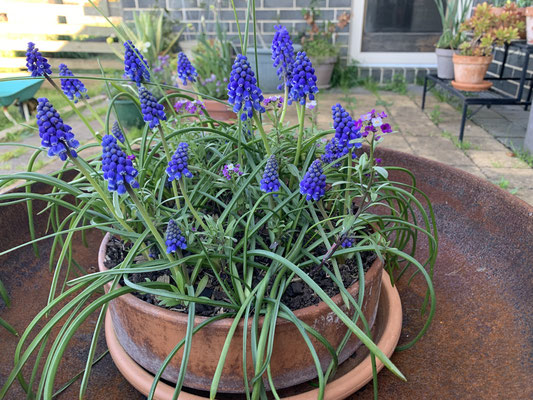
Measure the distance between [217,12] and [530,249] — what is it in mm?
4407

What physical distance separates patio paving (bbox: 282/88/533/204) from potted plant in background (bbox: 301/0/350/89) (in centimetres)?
29

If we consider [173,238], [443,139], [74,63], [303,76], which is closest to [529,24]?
[443,139]

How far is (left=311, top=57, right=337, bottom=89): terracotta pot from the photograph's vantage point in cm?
430

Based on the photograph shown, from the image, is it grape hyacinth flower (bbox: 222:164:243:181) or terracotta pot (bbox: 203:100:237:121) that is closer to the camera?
grape hyacinth flower (bbox: 222:164:243:181)

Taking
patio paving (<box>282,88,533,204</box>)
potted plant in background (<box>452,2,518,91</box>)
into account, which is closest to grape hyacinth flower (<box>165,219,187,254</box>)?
patio paving (<box>282,88,533,204</box>)

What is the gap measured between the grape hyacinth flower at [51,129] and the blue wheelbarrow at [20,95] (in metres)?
3.14

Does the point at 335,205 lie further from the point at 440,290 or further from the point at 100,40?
the point at 100,40

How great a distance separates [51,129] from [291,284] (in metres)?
0.53

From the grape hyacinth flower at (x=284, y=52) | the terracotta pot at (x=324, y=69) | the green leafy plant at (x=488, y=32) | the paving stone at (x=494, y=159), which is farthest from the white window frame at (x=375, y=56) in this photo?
the grape hyacinth flower at (x=284, y=52)

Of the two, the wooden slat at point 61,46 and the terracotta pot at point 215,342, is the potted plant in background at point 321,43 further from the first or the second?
the terracotta pot at point 215,342

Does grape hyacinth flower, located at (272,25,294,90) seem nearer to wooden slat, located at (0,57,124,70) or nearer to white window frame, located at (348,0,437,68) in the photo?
white window frame, located at (348,0,437,68)

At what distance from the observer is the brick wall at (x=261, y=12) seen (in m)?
4.54

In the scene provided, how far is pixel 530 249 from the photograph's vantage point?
3.11 feet

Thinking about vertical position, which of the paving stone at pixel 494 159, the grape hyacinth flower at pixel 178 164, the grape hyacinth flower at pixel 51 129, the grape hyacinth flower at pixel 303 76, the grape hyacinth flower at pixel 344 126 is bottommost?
the paving stone at pixel 494 159
